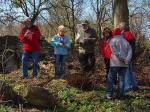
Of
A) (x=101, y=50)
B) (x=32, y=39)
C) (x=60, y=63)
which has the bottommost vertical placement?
(x=60, y=63)

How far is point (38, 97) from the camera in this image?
10.9m

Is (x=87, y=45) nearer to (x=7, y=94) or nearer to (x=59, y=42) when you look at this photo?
(x=59, y=42)

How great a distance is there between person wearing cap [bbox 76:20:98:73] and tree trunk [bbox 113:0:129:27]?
7.83 ft

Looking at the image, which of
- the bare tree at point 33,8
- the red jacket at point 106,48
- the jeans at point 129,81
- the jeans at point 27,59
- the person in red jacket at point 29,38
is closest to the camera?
the red jacket at point 106,48

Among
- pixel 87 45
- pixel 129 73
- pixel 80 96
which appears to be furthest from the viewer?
pixel 87 45

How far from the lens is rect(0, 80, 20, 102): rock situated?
35.4 ft

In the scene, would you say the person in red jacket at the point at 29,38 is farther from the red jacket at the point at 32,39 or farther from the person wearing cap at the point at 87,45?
the person wearing cap at the point at 87,45


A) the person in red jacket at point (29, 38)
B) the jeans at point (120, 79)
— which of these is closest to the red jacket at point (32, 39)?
the person in red jacket at point (29, 38)

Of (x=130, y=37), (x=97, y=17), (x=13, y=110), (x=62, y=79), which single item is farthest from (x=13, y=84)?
(x=97, y=17)

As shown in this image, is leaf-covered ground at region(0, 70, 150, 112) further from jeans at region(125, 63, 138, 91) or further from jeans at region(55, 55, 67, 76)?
jeans at region(55, 55, 67, 76)

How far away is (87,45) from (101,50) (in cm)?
96

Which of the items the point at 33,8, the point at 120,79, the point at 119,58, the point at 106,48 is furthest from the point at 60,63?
the point at 33,8

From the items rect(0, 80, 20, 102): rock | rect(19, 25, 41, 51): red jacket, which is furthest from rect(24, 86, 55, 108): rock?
rect(19, 25, 41, 51): red jacket

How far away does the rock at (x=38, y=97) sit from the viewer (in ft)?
35.8
